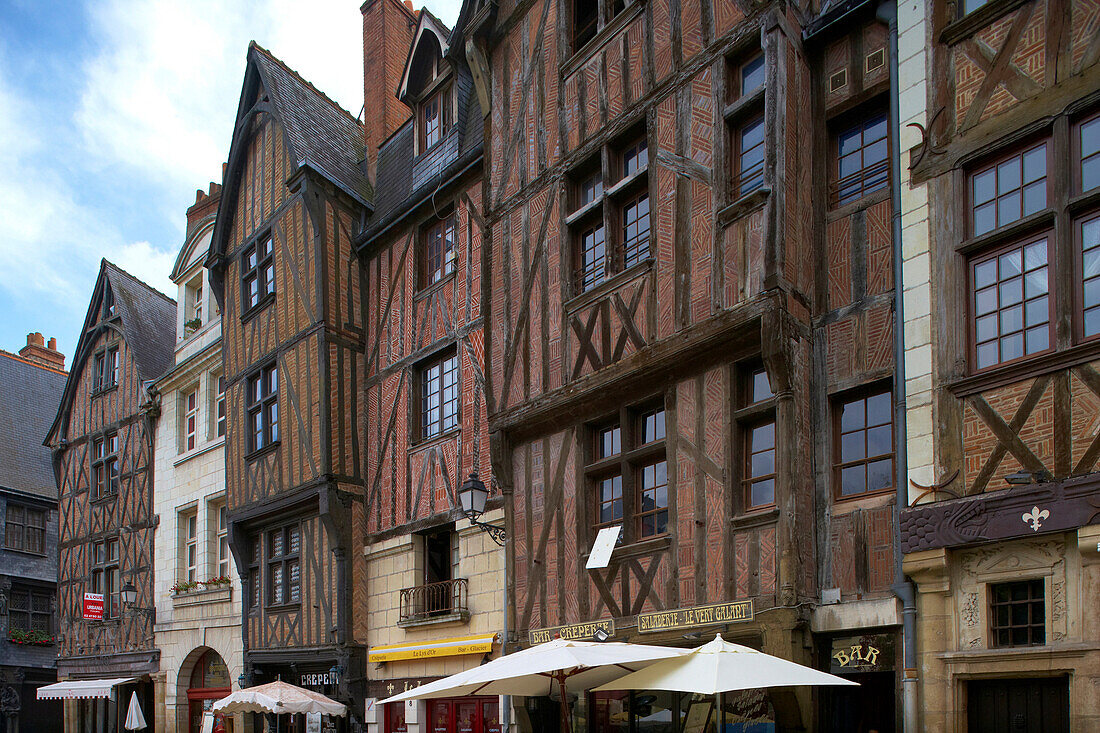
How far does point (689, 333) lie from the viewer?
896 cm

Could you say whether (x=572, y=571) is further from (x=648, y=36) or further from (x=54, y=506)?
(x=54, y=506)

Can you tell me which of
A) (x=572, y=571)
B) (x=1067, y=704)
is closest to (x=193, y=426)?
(x=572, y=571)

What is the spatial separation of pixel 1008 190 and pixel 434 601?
8.45 meters

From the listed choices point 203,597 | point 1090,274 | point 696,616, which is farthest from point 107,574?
point 1090,274

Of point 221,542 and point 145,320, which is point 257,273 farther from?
point 145,320

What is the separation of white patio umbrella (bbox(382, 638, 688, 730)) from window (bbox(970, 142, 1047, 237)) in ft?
12.0

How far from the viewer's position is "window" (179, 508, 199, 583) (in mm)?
18891

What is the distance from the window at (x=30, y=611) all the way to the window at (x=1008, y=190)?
2453 centimetres

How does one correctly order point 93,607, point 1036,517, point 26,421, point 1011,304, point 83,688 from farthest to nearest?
point 26,421, point 93,607, point 83,688, point 1011,304, point 1036,517

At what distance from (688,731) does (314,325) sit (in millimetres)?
8277

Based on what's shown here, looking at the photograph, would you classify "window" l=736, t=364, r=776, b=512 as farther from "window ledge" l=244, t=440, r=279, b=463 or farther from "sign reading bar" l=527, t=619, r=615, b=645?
"window ledge" l=244, t=440, r=279, b=463

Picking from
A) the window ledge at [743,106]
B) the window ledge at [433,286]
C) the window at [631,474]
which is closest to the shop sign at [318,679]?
the window ledge at [433,286]

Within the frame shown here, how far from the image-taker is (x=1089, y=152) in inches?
264

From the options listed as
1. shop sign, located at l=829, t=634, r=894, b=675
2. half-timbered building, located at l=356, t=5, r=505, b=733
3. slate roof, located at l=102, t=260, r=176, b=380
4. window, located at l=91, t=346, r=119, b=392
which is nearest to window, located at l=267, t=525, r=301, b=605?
half-timbered building, located at l=356, t=5, r=505, b=733
